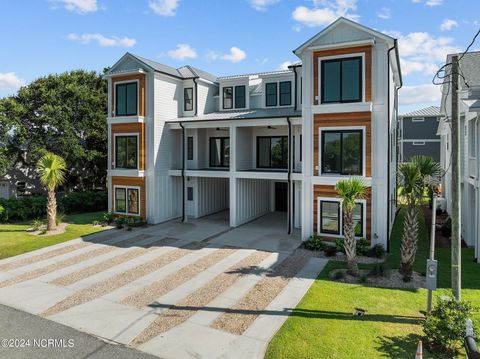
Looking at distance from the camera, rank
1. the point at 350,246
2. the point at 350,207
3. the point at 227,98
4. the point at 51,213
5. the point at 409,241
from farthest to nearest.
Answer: the point at 227,98 → the point at 51,213 → the point at 350,246 → the point at 350,207 → the point at 409,241

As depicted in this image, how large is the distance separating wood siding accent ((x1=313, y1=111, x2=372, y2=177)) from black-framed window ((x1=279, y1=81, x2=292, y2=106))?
23.0ft

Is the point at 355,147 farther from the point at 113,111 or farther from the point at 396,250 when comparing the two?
the point at 113,111

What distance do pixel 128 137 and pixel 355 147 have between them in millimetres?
13640

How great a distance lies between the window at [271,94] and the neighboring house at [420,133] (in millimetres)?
31279

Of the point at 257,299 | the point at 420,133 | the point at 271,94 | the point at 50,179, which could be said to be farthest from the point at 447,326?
the point at 420,133

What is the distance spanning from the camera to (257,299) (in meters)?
10.8

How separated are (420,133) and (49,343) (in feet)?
167

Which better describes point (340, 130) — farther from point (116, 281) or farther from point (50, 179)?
point (50, 179)

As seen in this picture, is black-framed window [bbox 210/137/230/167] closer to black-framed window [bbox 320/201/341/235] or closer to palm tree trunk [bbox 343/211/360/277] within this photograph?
black-framed window [bbox 320/201/341/235]

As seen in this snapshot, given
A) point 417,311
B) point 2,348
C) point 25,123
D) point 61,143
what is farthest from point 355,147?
point 25,123

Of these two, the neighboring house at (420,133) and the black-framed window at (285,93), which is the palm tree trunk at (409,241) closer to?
the black-framed window at (285,93)

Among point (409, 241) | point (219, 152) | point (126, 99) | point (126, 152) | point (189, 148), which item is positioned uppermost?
point (126, 99)

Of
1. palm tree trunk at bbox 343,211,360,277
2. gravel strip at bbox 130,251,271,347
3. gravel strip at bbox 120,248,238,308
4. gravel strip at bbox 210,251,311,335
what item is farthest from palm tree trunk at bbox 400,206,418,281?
gravel strip at bbox 120,248,238,308

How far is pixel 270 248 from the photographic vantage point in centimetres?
1650
